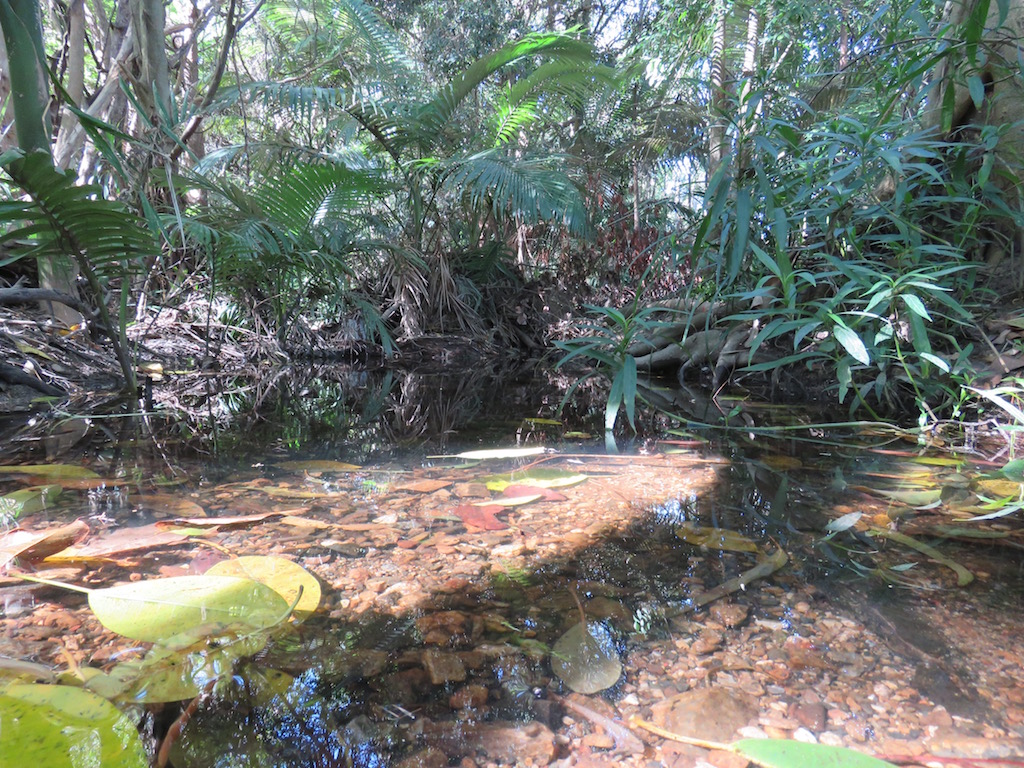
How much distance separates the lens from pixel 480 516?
1.06 metres

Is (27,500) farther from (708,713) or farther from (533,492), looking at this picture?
(708,713)

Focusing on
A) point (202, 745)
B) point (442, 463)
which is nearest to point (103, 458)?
point (442, 463)

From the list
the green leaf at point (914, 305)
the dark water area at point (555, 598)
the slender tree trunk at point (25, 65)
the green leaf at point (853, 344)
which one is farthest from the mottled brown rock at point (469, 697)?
the slender tree trunk at point (25, 65)

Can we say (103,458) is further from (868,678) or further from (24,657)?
(868,678)

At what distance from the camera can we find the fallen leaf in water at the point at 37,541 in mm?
802

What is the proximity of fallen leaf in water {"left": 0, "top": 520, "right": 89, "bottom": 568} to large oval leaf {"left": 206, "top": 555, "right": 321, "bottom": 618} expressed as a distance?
0.25 metres

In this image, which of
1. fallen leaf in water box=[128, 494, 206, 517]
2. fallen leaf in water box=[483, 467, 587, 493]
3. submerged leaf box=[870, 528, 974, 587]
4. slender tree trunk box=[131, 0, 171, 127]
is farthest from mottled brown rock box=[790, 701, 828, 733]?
slender tree trunk box=[131, 0, 171, 127]

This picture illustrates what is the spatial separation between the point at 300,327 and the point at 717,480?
3.76 m

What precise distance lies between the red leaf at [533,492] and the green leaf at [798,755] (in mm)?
684

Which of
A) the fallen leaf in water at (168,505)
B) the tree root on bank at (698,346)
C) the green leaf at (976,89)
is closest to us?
the fallen leaf in water at (168,505)

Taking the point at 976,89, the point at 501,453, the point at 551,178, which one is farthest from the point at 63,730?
the point at 551,178

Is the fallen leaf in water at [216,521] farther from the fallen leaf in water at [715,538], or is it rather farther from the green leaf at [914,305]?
the green leaf at [914,305]

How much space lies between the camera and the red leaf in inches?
46.0

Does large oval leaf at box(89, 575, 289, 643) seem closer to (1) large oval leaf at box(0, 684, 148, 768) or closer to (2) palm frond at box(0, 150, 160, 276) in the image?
(1) large oval leaf at box(0, 684, 148, 768)
